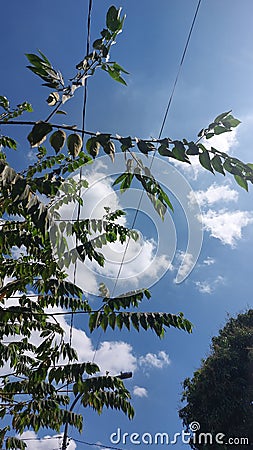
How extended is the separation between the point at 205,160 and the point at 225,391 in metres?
10.1

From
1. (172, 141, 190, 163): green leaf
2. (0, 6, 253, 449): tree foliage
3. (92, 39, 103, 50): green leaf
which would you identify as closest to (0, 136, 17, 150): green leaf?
(0, 6, 253, 449): tree foliage

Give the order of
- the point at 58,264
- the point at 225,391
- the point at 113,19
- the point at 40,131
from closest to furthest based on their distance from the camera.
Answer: the point at 40,131 < the point at 113,19 < the point at 58,264 < the point at 225,391

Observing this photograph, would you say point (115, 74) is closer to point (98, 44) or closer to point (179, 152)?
point (98, 44)

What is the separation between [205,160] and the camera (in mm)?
1038

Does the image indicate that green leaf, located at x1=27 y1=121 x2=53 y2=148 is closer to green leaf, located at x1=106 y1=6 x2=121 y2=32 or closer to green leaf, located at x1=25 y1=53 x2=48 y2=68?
green leaf, located at x1=25 y1=53 x2=48 y2=68

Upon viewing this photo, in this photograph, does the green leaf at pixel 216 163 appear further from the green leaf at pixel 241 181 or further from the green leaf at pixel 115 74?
the green leaf at pixel 115 74

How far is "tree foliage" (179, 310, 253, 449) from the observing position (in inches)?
359

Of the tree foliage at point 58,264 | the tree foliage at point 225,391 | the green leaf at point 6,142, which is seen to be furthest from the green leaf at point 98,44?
the tree foliage at point 225,391

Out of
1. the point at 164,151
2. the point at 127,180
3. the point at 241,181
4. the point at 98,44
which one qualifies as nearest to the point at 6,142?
the point at 98,44

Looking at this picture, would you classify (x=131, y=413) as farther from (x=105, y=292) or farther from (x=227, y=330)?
(x=227, y=330)

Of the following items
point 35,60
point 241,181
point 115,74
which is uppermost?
point 115,74

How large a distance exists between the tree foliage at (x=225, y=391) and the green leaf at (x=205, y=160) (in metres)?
9.74

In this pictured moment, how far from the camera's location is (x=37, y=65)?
1.04 m

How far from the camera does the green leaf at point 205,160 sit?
3.38 feet
